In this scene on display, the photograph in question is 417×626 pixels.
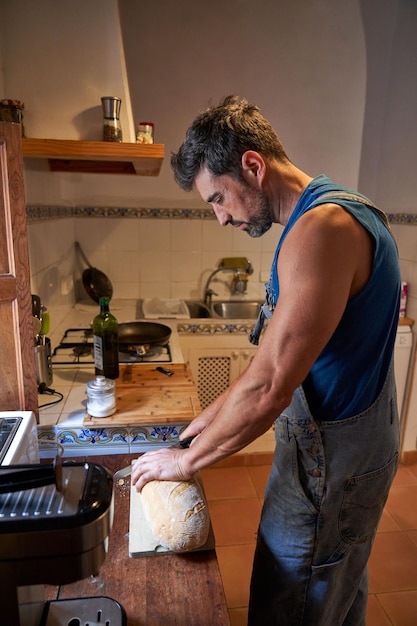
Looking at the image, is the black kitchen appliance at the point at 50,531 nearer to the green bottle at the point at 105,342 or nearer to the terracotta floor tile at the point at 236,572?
the green bottle at the point at 105,342

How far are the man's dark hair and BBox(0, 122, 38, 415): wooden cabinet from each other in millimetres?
381

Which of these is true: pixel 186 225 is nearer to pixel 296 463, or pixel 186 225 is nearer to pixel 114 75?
pixel 114 75

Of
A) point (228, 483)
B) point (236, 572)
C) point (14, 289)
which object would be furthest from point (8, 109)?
point (228, 483)

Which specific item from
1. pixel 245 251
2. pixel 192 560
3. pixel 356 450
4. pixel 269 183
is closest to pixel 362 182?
pixel 245 251

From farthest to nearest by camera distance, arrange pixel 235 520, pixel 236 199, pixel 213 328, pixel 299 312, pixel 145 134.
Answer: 1. pixel 213 328
2. pixel 235 520
3. pixel 145 134
4. pixel 236 199
5. pixel 299 312

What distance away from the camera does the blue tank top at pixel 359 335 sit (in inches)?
31.6

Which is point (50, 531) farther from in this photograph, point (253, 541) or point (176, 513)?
point (253, 541)

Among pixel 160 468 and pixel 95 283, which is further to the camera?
pixel 95 283

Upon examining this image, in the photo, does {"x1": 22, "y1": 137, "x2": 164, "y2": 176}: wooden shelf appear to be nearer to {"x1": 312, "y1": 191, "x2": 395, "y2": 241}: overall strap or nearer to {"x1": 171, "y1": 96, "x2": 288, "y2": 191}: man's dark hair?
{"x1": 171, "y1": 96, "x2": 288, "y2": 191}: man's dark hair

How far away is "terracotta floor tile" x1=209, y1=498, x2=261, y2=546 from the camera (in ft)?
6.37

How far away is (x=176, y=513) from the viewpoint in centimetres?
80

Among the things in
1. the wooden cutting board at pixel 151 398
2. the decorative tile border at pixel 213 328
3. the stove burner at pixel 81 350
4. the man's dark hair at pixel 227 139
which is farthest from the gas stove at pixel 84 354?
the man's dark hair at pixel 227 139

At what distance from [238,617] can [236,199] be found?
1.44 metres

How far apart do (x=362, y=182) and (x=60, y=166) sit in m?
1.76
